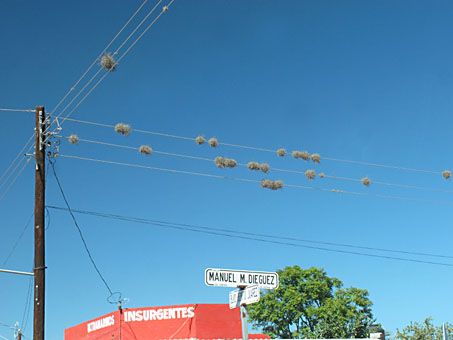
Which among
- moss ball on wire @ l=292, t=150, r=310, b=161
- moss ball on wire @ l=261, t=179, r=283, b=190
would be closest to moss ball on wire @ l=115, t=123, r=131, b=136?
moss ball on wire @ l=261, t=179, r=283, b=190

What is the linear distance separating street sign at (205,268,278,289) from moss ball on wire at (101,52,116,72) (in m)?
6.46

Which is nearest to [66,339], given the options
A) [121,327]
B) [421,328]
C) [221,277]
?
[121,327]

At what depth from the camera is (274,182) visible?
16219mm

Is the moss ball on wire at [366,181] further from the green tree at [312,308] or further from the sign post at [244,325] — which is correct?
the green tree at [312,308]

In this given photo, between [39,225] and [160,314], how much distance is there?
7.11 metres

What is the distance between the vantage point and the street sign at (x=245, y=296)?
332 inches

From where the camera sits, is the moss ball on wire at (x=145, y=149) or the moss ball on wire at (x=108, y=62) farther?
the moss ball on wire at (x=145, y=149)

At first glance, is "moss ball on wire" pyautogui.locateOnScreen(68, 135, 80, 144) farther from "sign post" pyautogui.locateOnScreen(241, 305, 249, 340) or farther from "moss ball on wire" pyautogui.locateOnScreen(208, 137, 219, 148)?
"sign post" pyautogui.locateOnScreen(241, 305, 249, 340)

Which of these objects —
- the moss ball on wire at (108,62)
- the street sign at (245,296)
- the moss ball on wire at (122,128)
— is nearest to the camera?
the street sign at (245,296)

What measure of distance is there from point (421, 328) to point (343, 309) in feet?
32.1

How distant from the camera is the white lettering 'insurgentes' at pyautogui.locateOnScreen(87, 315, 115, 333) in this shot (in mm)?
21487

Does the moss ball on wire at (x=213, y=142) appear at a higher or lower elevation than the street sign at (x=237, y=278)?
higher

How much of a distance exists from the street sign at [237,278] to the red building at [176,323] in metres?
11.0

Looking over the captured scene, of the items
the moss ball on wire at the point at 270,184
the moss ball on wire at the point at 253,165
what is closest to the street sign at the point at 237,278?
the moss ball on wire at the point at 270,184
